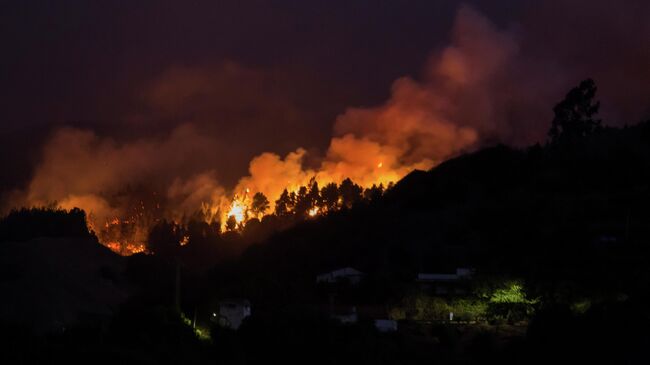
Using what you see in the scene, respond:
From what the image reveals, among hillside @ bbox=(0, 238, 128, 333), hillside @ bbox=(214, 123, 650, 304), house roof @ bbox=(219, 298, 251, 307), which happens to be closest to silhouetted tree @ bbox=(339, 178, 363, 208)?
hillside @ bbox=(214, 123, 650, 304)

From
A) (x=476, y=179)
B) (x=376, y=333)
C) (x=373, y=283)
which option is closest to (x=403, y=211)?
(x=476, y=179)

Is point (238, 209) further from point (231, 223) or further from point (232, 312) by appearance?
point (232, 312)

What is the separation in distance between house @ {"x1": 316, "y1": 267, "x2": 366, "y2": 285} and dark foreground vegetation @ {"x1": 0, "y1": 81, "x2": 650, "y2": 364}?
115cm

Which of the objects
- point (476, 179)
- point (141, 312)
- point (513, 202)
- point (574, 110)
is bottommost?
point (141, 312)

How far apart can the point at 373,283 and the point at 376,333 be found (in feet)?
39.6

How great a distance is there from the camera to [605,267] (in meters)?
43.9

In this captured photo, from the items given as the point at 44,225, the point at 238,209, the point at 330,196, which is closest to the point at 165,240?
the point at 238,209

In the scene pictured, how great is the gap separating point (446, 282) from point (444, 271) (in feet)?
17.4

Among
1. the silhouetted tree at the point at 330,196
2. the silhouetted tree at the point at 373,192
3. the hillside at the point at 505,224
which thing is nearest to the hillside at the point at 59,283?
the hillside at the point at 505,224

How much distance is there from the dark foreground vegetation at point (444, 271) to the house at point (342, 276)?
115cm

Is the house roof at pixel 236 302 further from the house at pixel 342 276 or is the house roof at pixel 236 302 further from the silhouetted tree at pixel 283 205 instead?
the silhouetted tree at pixel 283 205

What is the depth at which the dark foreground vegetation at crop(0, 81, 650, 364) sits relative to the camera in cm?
3441

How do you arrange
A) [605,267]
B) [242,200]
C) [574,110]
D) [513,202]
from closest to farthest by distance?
[605,267] < [513,202] < [574,110] < [242,200]

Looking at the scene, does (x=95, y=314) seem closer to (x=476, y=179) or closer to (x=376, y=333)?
(x=376, y=333)
